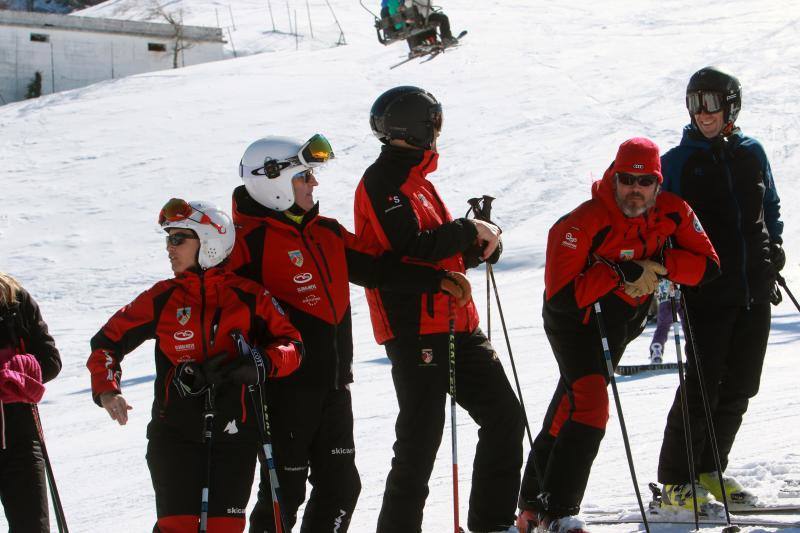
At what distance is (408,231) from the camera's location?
4.51m

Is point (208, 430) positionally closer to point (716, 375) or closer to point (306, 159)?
point (306, 159)

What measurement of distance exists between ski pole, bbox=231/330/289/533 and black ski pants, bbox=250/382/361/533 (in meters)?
0.15

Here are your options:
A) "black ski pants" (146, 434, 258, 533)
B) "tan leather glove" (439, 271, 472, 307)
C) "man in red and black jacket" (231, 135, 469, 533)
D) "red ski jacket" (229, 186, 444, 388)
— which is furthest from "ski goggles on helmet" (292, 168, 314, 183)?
"black ski pants" (146, 434, 258, 533)

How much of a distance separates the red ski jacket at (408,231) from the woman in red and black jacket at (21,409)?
4.68 ft

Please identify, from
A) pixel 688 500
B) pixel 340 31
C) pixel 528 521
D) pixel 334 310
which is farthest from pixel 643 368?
pixel 340 31

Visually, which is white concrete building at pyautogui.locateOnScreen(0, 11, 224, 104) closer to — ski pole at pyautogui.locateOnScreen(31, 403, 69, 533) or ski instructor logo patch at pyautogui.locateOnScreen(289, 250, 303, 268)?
ski pole at pyautogui.locateOnScreen(31, 403, 69, 533)

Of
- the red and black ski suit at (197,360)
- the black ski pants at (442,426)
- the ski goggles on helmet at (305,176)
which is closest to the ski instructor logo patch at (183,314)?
the red and black ski suit at (197,360)

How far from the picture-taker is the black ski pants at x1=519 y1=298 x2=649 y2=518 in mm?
4582

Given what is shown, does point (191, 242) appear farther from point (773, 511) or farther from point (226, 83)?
point (226, 83)

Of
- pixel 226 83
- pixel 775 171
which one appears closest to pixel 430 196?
pixel 775 171

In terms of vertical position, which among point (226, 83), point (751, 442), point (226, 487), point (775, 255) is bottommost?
point (751, 442)

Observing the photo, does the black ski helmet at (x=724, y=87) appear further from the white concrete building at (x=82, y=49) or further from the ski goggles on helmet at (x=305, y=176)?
the white concrete building at (x=82, y=49)

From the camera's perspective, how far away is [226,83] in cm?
3291

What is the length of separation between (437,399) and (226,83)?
96.6ft
